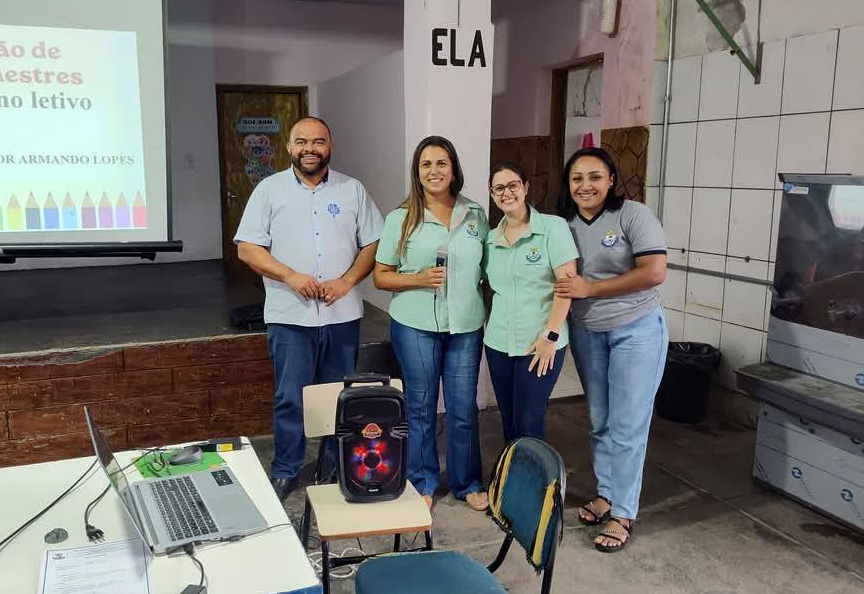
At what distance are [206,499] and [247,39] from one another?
5966 millimetres

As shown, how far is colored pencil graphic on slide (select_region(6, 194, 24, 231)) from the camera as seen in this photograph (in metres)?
3.05

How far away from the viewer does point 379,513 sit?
1820 mm

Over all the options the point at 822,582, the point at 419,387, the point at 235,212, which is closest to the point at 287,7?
the point at 235,212

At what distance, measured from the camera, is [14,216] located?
306cm

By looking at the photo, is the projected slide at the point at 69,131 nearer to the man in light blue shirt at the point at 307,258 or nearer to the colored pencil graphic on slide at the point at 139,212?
the colored pencil graphic on slide at the point at 139,212

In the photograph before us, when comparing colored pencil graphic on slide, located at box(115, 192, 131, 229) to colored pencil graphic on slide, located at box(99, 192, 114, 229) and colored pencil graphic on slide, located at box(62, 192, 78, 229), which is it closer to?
colored pencil graphic on slide, located at box(99, 192, 114, 229)

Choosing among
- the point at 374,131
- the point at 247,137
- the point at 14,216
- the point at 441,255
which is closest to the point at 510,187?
the point at 441,255

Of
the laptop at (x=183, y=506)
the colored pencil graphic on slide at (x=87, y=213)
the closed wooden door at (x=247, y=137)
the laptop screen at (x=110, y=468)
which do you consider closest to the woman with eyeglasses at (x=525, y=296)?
the laptop at (x=183, y=506)

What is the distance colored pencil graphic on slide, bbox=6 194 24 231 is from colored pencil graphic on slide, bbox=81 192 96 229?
0.81ft

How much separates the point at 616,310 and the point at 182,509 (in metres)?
1.52

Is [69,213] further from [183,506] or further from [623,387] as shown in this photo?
[623,387]

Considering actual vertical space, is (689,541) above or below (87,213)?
below

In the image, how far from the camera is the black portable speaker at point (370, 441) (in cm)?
183

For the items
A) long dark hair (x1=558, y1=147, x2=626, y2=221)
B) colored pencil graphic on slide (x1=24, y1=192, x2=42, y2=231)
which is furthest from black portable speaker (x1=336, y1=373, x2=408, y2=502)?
colored pencil graphic on slide (x1=24, y1=192, x2=42, y2=231)
